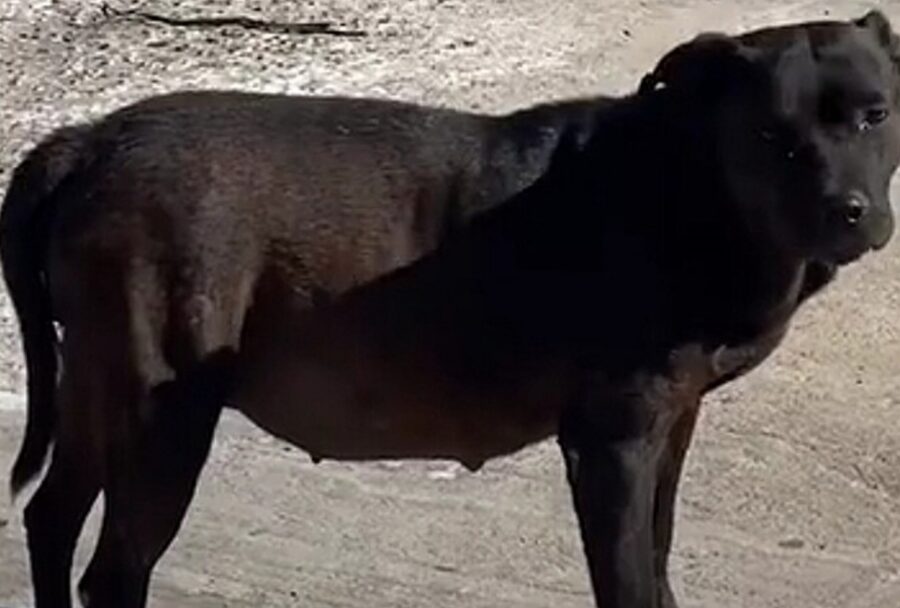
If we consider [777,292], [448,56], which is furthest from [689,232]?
[448,56]

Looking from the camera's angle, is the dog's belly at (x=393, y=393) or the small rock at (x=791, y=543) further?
the small rock at (x=791, y=543)

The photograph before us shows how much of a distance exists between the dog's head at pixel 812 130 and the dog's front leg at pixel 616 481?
45 centimetres

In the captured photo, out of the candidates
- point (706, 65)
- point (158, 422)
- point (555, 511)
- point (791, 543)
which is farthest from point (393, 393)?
point (791, 543)

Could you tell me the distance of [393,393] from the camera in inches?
221

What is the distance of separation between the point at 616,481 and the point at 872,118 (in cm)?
86

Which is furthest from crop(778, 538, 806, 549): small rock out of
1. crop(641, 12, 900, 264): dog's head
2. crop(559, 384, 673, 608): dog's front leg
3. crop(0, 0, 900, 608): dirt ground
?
crop(641, 12, 900, 264): dog's head

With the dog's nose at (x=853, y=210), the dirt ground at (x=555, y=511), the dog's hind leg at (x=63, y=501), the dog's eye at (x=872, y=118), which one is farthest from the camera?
the dirt ground at (x=555, y=511)

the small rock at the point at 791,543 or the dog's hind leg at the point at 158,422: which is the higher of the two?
the dog's hind leg at the point at 158,422

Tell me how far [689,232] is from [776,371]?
2248 mm

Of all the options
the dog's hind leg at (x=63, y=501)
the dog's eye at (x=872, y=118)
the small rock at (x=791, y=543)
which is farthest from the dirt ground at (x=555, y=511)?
the dog's eye at (x=872, y=118)

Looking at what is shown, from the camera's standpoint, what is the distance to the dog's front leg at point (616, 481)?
18.0 feet

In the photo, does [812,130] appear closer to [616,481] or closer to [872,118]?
[872,118]

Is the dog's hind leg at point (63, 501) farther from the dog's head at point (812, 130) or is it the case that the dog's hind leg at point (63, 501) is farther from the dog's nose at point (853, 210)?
the dog's nose at point (853, 210)

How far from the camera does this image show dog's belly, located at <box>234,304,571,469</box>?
558 cm
